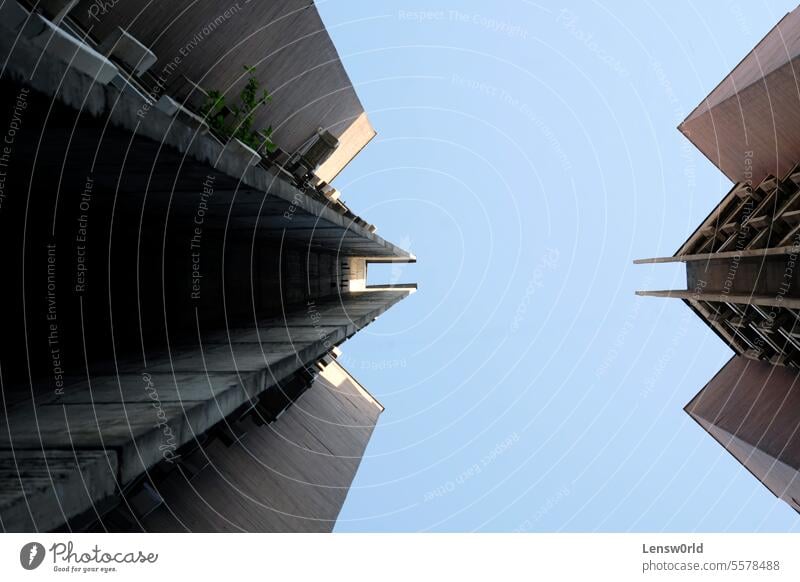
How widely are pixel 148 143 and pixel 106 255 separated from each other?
415 centimetres

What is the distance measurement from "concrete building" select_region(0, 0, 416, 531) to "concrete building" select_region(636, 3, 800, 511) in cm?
1370

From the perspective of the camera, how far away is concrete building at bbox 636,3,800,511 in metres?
20.2

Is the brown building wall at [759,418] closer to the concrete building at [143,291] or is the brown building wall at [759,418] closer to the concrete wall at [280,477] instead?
the concrete wall at [280,477]

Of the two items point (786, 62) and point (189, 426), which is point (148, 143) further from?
point (786, 62)
